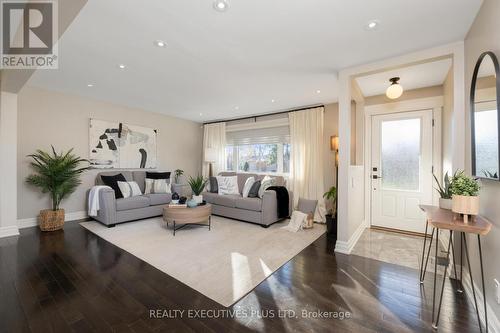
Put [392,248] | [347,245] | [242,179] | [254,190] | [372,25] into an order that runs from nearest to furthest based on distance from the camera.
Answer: [372,25] → [347,245] → [392,248] → [254,190] → [242,179]

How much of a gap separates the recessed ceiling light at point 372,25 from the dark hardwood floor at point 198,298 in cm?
240

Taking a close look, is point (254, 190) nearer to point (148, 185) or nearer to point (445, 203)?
point (148, 185)

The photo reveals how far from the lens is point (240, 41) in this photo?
7.39 ft

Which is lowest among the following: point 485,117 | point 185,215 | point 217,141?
point 185,215

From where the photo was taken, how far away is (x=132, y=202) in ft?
13.1

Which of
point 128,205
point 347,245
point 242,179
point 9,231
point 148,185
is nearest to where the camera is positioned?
point 347,245

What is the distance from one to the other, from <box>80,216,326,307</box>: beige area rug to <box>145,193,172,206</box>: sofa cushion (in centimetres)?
43

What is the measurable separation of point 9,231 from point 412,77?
639 cm

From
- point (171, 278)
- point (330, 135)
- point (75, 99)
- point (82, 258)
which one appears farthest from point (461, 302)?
point (75, 99)

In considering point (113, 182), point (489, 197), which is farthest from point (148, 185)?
point (489, 197)

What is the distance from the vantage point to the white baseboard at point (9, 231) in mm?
3199

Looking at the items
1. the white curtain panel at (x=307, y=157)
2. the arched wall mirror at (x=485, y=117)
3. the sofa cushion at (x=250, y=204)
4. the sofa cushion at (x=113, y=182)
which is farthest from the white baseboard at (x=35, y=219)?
the arched wall mirror at (x=485, y=117)

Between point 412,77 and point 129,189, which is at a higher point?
point 412,77

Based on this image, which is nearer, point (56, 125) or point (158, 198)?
point (56, 125)
